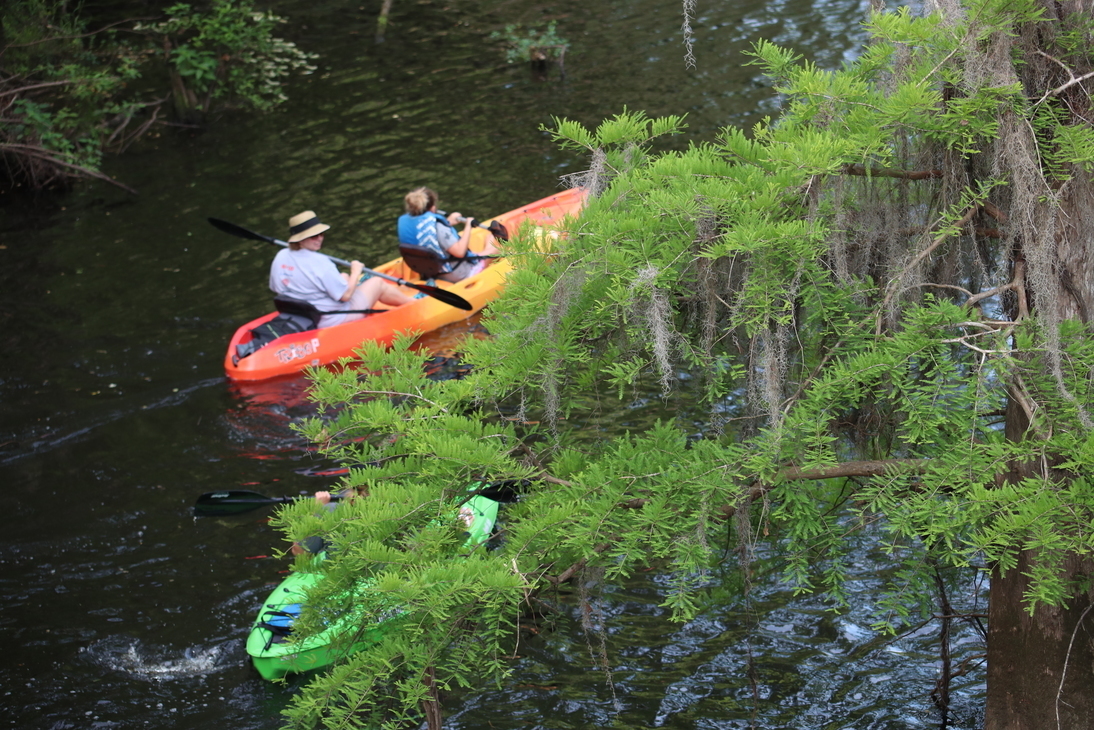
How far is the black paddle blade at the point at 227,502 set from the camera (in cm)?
674

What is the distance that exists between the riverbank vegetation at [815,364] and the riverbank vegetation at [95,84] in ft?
38.1

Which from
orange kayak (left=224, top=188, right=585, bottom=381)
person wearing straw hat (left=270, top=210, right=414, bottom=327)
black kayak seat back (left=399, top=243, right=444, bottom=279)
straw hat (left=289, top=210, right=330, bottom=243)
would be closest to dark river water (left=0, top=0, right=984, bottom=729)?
orange kayak (left=224, top=188, right=585, bottom=381)

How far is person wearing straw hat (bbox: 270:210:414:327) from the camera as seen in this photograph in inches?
374

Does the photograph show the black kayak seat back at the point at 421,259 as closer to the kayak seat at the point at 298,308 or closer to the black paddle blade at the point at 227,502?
the kayak seat at the point at 298,308

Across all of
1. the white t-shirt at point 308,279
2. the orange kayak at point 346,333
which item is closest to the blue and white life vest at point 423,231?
the orange kayak at point 346,333

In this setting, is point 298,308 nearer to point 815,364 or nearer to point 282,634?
point 282,634

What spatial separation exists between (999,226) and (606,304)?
137 centimetres

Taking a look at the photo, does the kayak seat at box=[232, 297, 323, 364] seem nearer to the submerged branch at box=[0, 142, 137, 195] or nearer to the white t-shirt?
the white t-shirt

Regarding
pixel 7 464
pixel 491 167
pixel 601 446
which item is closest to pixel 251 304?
pixel 7 464

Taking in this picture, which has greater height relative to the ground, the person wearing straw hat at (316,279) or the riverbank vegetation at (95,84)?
the riverbank vegetation at (95,84)

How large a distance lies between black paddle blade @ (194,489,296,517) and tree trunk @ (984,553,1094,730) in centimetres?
465

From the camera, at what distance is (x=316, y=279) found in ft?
31.7

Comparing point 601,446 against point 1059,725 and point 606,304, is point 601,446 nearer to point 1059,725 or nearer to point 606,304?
point 606,304

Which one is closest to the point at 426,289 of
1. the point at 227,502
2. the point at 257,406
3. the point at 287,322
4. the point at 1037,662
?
the point at 287,322
